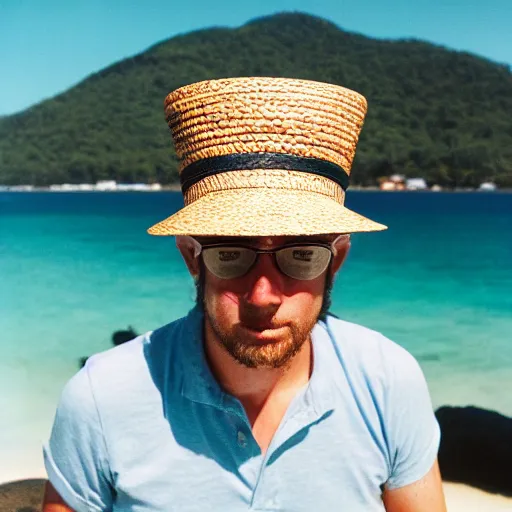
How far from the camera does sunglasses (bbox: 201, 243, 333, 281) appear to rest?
1.55 metres

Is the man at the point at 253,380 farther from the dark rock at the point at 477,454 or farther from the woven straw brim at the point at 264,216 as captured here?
the dark rock at the point at 477,454

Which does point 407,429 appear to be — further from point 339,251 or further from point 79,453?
point 79,453

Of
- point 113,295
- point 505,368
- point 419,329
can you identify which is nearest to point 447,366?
point 505,368

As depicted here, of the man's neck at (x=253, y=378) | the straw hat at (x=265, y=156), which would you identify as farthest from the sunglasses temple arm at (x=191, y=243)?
the man's neck at (x=253, y=378)

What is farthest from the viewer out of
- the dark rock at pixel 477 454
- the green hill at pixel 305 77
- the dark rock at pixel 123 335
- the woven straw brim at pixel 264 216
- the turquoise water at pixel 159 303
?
the green hill at pixel 305 77

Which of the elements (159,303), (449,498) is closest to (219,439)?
(449,498)

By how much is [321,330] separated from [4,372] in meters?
8.36

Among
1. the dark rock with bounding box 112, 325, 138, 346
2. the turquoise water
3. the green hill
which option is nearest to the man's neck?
the turquoise water

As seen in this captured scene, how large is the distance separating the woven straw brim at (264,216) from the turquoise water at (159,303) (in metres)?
1.00

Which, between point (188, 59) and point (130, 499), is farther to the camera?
point (188, 59)

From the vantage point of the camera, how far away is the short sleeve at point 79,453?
153cm

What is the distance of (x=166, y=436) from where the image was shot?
61.9 inches

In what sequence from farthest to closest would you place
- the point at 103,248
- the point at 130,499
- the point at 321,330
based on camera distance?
the point at 103,248
the point at 321,330
the point at 130,499

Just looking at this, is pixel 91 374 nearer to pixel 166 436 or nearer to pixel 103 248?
pixel 166 436
